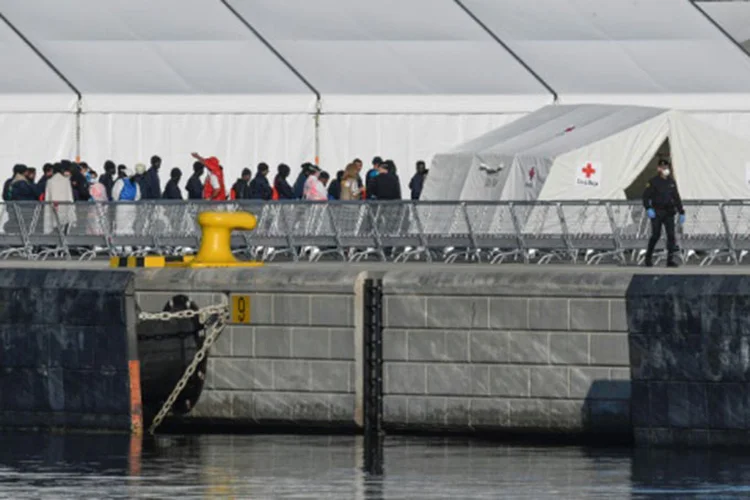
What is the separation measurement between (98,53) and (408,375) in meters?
26.9

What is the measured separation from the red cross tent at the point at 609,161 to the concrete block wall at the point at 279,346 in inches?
683

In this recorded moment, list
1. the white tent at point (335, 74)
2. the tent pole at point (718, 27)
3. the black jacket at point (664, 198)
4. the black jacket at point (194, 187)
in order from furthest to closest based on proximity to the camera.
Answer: the tent pole at point (718, 27), the white tent at point (335, 74), the black jacket at point (194, 187), the black jacket at point (664, 198)

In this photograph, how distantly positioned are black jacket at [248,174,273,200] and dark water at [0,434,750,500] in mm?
18676

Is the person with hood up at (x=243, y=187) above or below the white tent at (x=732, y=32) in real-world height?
below

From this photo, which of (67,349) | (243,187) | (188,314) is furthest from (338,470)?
(243,187)

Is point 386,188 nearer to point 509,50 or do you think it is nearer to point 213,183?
point 213,183

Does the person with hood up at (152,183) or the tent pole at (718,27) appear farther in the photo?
the tent pole at (718,27)

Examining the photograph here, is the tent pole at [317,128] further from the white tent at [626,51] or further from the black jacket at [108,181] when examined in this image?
the black jacket at [108,181]

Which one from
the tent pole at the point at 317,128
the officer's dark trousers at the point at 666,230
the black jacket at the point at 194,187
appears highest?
the tent pole at the point at 317,128

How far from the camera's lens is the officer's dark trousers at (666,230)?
2814 centimetres

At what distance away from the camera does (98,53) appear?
44.7m

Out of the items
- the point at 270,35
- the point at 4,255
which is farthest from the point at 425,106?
the point at 4,255

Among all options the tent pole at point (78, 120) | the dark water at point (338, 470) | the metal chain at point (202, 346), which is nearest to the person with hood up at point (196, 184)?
the tent pole at point (78, 120)

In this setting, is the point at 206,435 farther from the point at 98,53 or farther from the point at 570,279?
the point at 98,53
